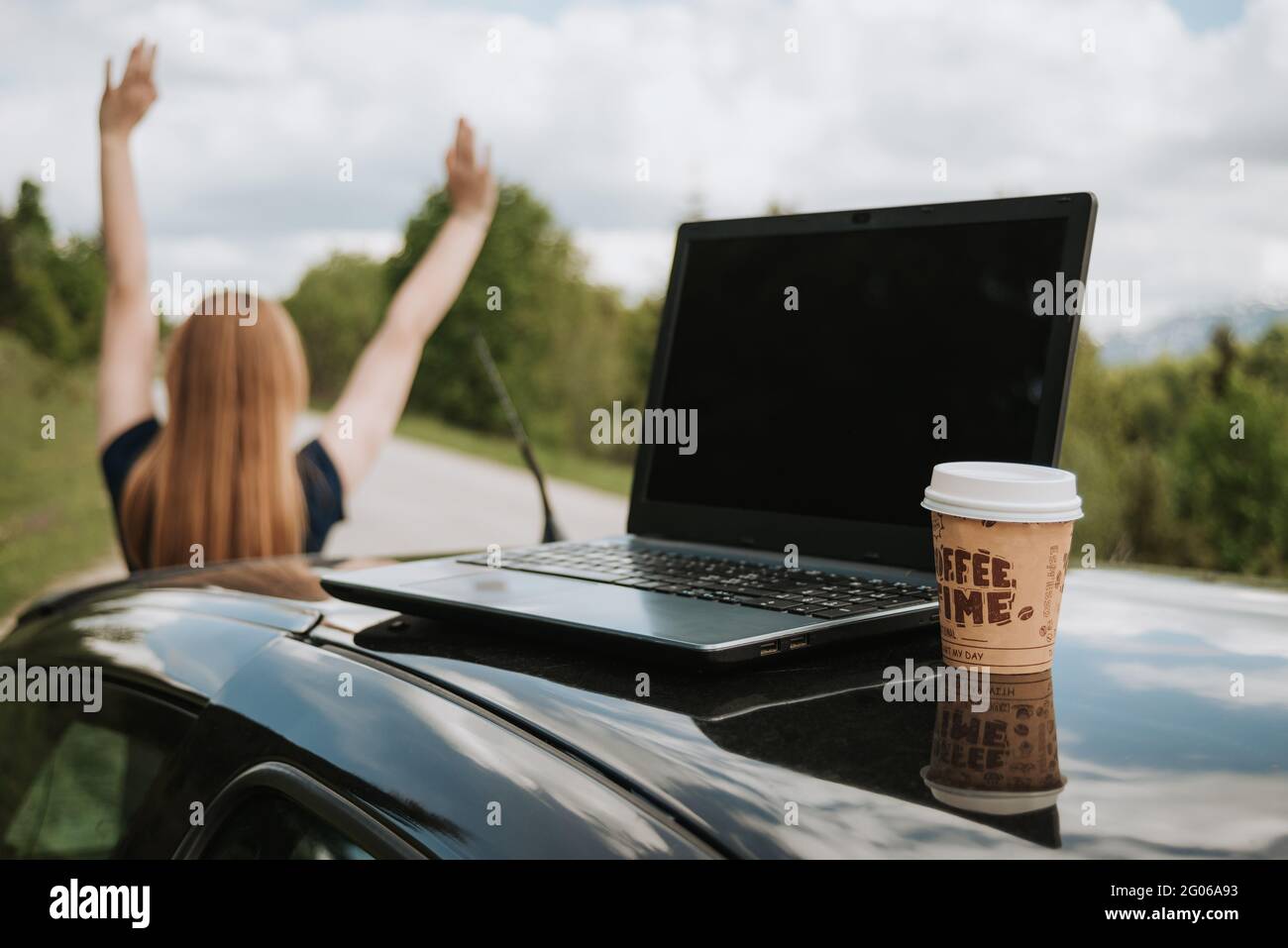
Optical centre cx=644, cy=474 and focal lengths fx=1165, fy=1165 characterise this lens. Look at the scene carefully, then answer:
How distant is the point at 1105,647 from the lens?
4.26ft

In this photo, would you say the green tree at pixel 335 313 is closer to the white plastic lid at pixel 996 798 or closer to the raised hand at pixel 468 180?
the raised hand at pixel 468 180

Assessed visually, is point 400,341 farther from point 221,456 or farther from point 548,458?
point 548,458

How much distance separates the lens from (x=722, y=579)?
1.56 m

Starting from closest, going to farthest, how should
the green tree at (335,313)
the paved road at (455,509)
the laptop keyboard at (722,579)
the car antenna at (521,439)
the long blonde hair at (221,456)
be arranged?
the laptop keyboard at (722,579) → the car antenna at (521,439) → the long blonde hair at (221,456) → the paved road at (455,509) → the green tree at (335,313)

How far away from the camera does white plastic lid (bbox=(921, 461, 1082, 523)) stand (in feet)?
3.79

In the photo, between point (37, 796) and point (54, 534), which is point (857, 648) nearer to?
point (37, 796)

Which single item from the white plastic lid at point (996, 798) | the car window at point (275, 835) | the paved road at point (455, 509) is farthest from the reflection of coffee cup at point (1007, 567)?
the paved road at point (455, 509)

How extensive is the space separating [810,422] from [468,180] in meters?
1.56

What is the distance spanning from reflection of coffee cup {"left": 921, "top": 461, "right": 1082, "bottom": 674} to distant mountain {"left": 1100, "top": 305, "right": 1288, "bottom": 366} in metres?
14.4

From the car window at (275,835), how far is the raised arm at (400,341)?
1.97 metres

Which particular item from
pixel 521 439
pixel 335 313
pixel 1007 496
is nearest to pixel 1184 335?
pixel 521 439

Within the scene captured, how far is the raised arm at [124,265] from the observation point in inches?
116

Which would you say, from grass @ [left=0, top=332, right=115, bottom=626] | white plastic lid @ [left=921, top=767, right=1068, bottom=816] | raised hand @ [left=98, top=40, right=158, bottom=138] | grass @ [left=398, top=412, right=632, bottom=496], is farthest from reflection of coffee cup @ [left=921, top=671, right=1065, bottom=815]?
grass @ [left=398, top=412, right=632, bottom=496]
